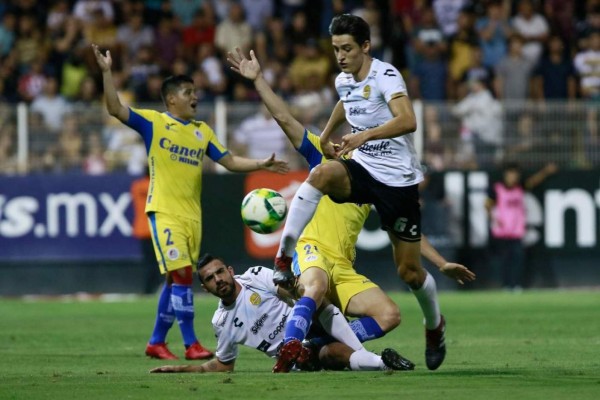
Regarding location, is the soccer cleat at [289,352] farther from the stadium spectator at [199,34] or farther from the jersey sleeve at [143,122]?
the stadium spectator at [199,34]

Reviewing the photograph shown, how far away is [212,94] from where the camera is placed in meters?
21.4

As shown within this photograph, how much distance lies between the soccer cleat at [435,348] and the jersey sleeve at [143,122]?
11.2 ft

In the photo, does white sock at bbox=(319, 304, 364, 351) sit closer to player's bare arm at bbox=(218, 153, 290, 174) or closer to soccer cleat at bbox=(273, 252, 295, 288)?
soccer cleat at bbox=(273, 252, 295, 288)

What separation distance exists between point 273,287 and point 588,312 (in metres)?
6.86

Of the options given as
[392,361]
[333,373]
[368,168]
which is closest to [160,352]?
[333,373]

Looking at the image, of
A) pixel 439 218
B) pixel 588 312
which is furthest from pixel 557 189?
pixel 588 312

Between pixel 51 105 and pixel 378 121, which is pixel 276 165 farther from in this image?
pixel 51 105

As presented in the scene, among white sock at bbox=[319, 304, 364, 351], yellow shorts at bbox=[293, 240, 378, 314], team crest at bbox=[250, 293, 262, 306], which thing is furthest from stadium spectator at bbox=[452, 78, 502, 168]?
white sock at bbox=[319, 304, 364, 351]

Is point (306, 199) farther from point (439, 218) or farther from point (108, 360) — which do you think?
point (439, 218)

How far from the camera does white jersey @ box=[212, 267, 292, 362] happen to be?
33.4ft

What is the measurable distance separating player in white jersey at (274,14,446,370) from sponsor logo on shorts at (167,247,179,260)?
2.45 meters

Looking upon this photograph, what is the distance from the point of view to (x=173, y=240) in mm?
12023

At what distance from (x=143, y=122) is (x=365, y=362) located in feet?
11.7

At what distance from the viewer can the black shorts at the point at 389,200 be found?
9.57 meters
